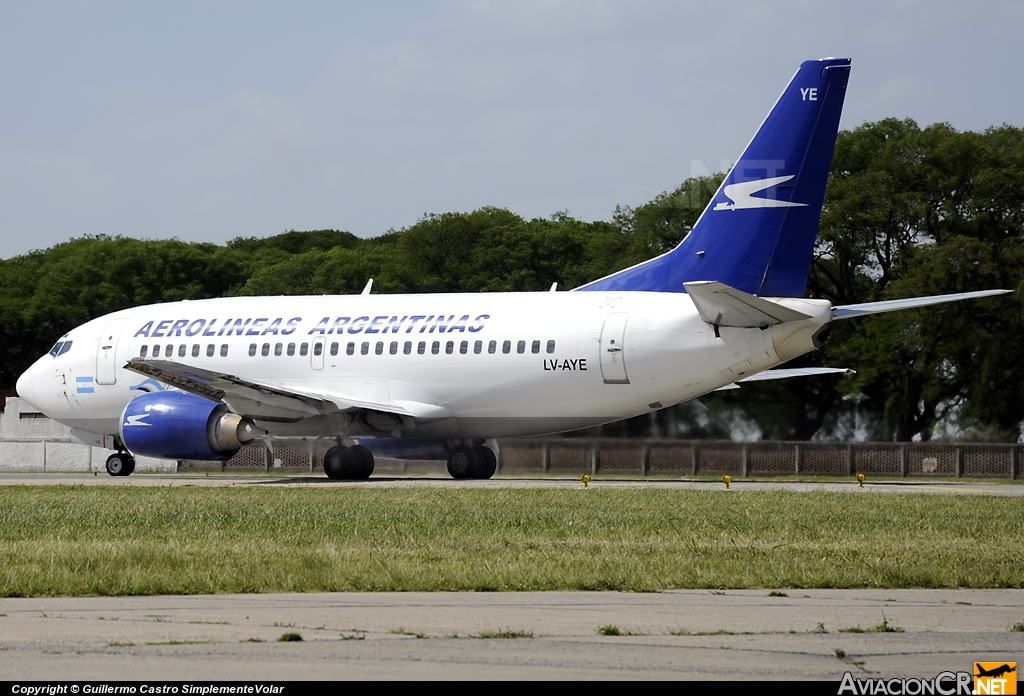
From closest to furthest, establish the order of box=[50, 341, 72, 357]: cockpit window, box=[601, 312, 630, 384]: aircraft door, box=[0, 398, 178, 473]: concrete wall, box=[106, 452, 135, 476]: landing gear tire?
box=[601, 312, 630, 384]: aircraft door < box=[106, 452, 135, 476]: landing gear tire < box=[50, 341, 72, 357]: cockpit window < box=[0, 398, 178, 473]: concrete wall

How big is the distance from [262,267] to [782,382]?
5614 centimetres

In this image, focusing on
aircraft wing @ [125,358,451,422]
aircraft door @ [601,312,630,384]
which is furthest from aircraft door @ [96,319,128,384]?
aircraft door @ [601,312,630,384]

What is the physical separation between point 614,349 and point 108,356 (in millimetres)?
13420

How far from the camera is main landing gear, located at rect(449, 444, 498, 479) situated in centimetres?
3288

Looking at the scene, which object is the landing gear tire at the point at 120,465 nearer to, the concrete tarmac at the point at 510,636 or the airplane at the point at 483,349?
the airplane at the point at 483,349

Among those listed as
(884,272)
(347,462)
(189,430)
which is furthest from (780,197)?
(884,272)

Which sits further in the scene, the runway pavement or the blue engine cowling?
the blue engine cowling

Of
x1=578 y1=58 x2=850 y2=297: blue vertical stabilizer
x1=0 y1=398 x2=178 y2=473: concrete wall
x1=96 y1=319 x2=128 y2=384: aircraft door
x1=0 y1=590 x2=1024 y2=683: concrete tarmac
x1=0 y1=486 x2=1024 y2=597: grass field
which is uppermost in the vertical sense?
x1=578 y1=58 x2=850 y2=297: blue vertical stabilizer

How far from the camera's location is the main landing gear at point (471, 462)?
32.9 m

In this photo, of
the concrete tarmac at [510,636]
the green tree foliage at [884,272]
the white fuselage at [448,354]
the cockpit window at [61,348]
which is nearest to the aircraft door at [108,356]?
the white fuselage at [448,354]

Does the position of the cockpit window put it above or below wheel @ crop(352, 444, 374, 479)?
above

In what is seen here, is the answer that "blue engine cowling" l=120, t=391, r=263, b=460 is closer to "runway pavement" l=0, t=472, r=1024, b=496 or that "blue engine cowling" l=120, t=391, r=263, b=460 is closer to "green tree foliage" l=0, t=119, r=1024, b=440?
"runway pavement" l=0, t=472, r=1024, b=496

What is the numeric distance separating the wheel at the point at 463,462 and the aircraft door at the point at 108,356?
888 centimetres

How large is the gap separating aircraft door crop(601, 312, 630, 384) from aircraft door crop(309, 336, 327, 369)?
713 centimetres
